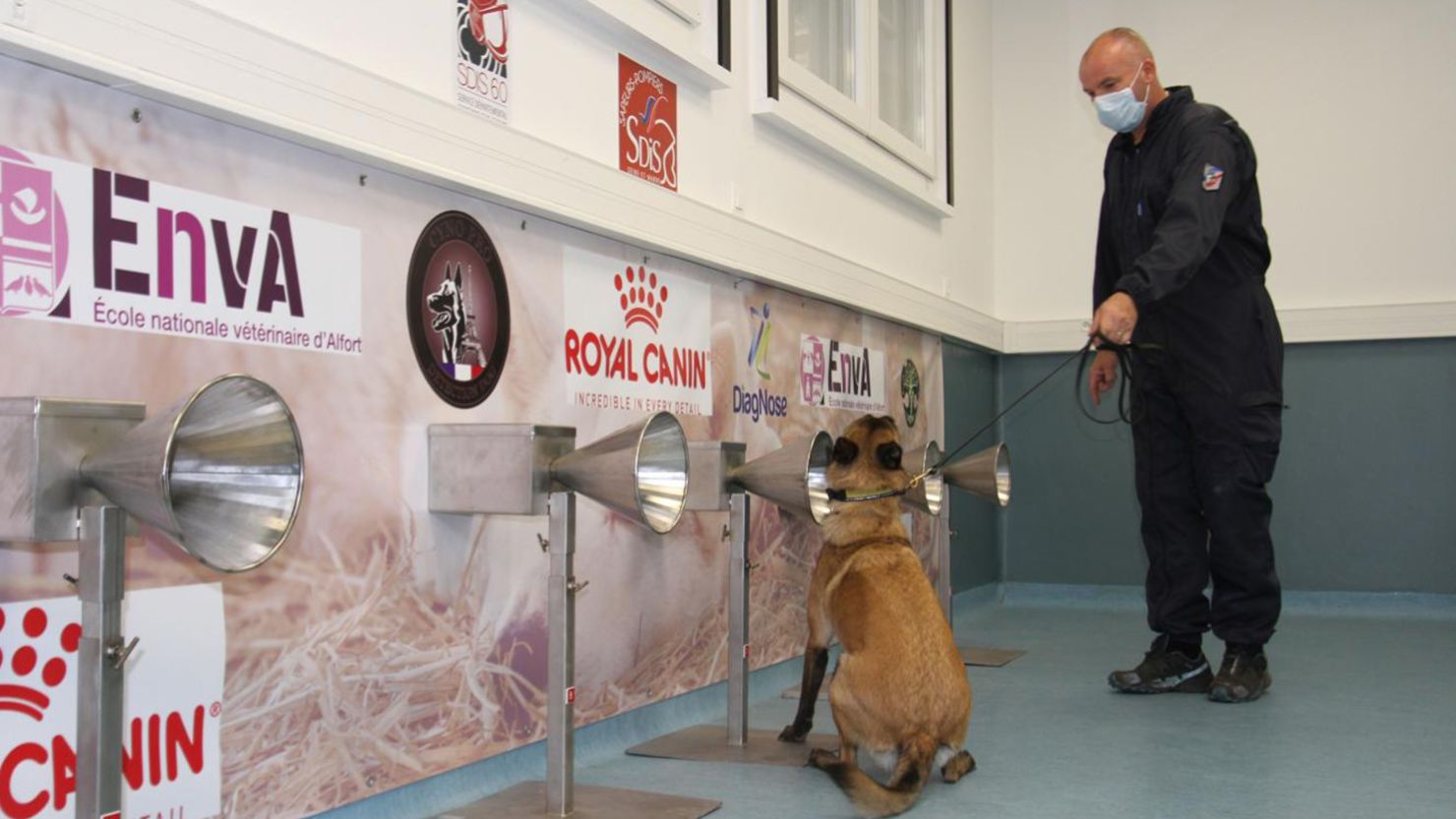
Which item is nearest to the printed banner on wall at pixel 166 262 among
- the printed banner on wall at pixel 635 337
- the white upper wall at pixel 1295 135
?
the printed banner on wall at pixel 635 337

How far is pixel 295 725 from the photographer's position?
6.52 ft

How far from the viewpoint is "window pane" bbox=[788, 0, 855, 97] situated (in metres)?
4.02

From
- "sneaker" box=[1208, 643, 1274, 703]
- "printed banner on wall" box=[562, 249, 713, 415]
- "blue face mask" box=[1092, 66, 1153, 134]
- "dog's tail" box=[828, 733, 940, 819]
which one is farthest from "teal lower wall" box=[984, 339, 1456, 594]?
"dog's tail" box=[828, 733, 940, 819]

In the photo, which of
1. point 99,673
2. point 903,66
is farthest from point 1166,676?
point 99,673

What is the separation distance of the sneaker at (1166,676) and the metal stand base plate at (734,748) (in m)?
1.12

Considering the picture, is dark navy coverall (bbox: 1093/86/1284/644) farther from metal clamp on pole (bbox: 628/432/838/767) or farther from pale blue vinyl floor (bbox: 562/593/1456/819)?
metal clamp on pole (bbox: 628/432/838/767)

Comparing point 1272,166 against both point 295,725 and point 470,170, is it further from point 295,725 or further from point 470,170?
point 295,725

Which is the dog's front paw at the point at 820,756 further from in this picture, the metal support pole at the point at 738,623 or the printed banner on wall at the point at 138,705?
the printed banner on wall at the point at 138,705

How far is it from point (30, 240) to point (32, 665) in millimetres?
555

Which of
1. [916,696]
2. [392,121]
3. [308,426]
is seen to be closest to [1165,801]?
[916,696]

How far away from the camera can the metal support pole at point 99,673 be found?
51.8 inches

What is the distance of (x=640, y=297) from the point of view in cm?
306

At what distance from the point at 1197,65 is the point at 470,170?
482cm

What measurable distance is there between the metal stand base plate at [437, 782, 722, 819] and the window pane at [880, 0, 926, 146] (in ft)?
10.4
